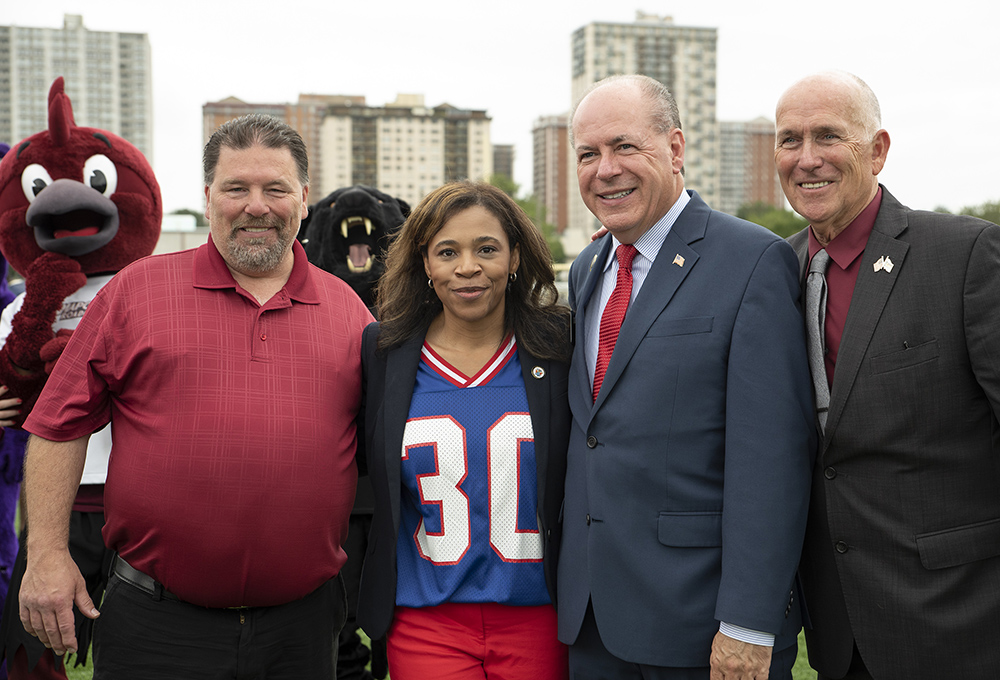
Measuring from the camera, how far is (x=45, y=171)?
377 cm

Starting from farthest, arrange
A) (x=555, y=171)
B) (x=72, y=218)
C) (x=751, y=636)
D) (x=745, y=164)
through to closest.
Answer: (x=745, y=164) → (x=555, y=171) → (x=72, y=218) → (x=751, y=636)

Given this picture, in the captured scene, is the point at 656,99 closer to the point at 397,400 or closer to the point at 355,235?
the point at 397,400

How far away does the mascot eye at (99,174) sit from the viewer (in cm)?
379

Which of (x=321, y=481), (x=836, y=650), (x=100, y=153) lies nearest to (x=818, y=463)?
(x=836, y=650)

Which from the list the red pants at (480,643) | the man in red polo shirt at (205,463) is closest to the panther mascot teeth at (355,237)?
the man in red polo shirt at (205,463)

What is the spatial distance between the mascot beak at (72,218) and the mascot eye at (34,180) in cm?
8

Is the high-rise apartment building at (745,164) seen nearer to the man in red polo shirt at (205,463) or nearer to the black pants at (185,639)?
the man in red polo shirt at (205,463)

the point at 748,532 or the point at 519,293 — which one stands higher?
the point at 519,293

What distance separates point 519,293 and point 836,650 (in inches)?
54.1

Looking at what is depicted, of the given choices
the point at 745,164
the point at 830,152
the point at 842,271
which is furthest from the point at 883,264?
the point at 745,164

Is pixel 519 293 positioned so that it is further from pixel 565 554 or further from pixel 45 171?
pixel 45 171

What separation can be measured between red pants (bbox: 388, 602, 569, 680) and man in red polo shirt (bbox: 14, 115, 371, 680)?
0.37 meters

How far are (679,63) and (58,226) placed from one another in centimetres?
8555

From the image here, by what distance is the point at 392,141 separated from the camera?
8419 centimetres
